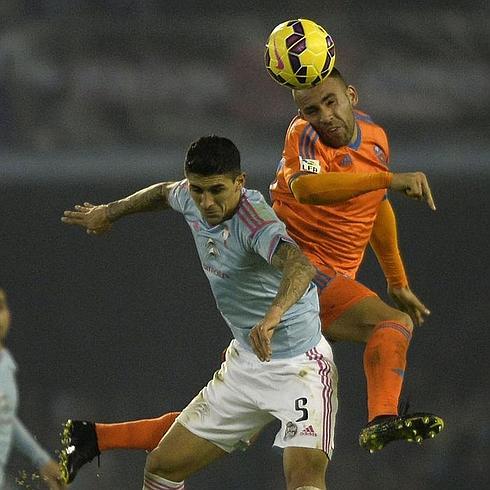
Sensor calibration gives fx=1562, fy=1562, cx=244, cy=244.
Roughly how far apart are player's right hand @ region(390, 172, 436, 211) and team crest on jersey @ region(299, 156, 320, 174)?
0.33 m

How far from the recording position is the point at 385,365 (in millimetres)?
5387

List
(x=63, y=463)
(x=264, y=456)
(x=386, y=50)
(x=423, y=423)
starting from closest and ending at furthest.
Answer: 1. (x=423, y=423)
2. (x=63, y=463)
3. (x=264, y=456)
4. (x=386, y=50)

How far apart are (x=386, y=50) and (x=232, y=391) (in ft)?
13.3

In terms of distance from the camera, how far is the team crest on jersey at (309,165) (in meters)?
5.34

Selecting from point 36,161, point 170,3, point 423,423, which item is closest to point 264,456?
point 36,161

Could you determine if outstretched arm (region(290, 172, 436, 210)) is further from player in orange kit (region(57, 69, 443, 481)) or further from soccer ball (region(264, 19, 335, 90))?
soccer ball (region(264, 19, 335, 90))

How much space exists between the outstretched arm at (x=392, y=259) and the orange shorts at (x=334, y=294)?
36cm

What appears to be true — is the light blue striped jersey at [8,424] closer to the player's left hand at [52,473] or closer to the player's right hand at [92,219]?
the player's left hand at [52,473]

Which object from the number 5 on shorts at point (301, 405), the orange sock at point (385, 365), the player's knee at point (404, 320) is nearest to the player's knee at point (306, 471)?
the number 5 on shorts at point (301, 405)

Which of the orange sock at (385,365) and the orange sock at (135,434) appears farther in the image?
the orange sock at (135,434)

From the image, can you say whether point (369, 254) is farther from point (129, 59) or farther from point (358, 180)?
point (358, 180)

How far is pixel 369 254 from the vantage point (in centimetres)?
854

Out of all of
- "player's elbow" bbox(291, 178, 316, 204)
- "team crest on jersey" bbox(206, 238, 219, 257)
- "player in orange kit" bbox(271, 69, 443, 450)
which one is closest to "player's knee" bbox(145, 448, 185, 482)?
"player in orange kit" bbox(271, 69, 443, 450)

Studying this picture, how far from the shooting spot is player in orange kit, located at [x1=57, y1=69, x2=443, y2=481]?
5.24 metres
